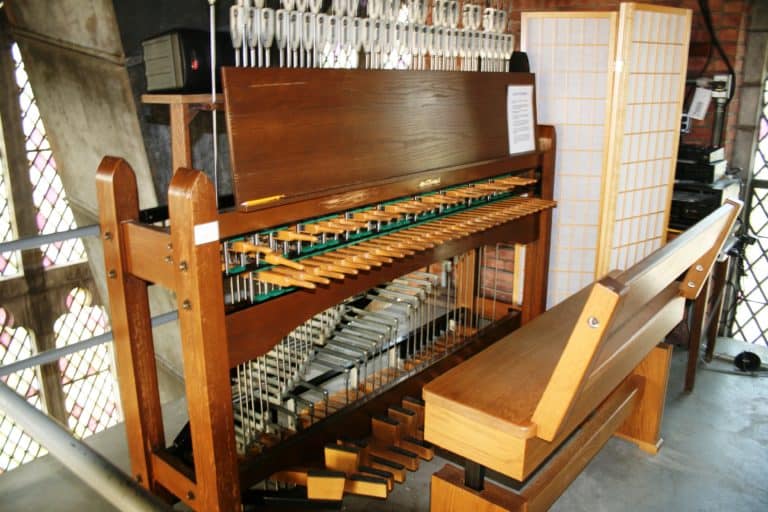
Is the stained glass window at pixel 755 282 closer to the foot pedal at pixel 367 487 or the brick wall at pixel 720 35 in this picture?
the brick wall at pixel 720 35

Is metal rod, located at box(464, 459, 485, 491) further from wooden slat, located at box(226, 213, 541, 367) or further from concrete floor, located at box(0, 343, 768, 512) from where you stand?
wooden slat, located at box(226, 213, 541, 367)

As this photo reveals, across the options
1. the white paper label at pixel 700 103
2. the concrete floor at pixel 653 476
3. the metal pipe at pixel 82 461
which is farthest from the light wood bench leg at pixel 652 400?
the metal pipe at pixel 82 461

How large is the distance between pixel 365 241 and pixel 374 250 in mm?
125

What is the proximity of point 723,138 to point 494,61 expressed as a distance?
160 cm

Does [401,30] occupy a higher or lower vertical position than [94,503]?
higher

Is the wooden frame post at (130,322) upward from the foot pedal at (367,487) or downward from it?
upward

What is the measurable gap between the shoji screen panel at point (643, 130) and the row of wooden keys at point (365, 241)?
2.78 ft

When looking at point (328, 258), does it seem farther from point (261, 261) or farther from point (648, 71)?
point (648, 71)

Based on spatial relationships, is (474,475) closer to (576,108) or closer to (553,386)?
(553,386)

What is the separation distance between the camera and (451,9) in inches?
109

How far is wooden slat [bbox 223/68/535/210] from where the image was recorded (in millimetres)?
1966

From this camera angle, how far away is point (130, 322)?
210 cm

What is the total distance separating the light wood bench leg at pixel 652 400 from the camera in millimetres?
2781

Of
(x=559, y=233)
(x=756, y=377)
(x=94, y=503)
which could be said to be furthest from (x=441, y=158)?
(x=756, y=377)
